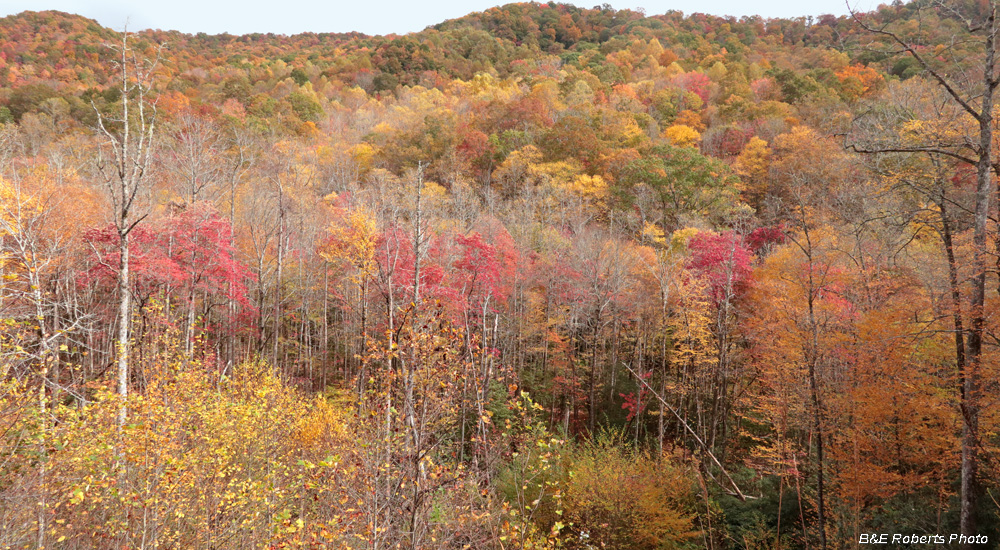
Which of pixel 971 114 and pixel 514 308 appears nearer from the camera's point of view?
pixel 971 114

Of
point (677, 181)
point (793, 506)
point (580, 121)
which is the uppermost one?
point (580, 121)

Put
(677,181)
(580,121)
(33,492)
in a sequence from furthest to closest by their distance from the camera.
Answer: (580,121) < (677,181) < (33,492)

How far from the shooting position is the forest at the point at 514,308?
6754mm

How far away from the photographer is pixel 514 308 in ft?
71.7

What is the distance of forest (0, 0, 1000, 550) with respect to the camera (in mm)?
6754

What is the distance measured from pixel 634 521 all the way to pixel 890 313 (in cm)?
795

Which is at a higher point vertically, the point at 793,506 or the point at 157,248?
the point at 157,248

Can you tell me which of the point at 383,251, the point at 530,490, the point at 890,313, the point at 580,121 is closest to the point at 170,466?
the point at 530,490

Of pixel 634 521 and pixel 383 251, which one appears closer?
pixel 634 521

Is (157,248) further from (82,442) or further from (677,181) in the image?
(677,181)

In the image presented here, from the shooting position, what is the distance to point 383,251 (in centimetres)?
1803

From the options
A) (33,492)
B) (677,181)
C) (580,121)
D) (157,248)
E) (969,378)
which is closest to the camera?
(33,492)

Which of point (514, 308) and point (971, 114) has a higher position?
point (971, 114)

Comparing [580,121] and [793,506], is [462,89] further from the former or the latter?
[793,506]
